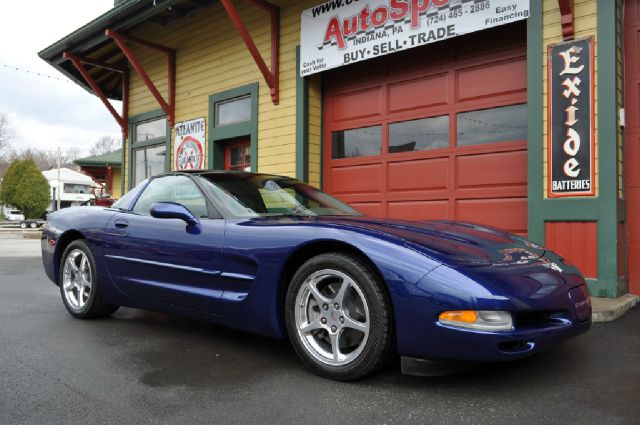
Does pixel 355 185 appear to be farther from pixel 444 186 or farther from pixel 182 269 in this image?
pixel 182 269

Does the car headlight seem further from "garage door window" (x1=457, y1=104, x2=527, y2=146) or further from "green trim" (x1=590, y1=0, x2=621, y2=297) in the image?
"garage door window" (x1=457, y1=104, x2=527, y2=146)

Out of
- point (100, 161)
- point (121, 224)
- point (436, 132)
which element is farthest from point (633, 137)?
point (100, 161)

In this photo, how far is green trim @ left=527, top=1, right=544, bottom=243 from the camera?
551 centimetres

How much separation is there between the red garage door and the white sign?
2.96m

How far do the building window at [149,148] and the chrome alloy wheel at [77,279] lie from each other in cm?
670

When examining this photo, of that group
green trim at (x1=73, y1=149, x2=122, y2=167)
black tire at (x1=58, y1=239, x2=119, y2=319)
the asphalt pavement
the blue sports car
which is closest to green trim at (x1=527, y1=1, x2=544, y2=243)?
the asphalt pavement

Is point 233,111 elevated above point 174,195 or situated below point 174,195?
above

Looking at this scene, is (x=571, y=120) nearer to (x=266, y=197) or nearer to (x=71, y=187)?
(x=266, y=197)

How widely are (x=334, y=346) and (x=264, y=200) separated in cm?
128

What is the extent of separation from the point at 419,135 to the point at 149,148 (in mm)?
6930

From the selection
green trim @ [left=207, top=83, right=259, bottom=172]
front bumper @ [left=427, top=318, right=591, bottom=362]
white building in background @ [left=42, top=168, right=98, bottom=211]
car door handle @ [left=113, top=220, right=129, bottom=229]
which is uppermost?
white building in background @ [left=42, top=168, right=98, bottom=211]

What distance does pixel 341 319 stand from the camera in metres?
2.72

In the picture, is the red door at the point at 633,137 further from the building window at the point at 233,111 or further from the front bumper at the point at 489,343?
the building window at the point at 233,111

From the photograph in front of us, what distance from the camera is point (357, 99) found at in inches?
307
